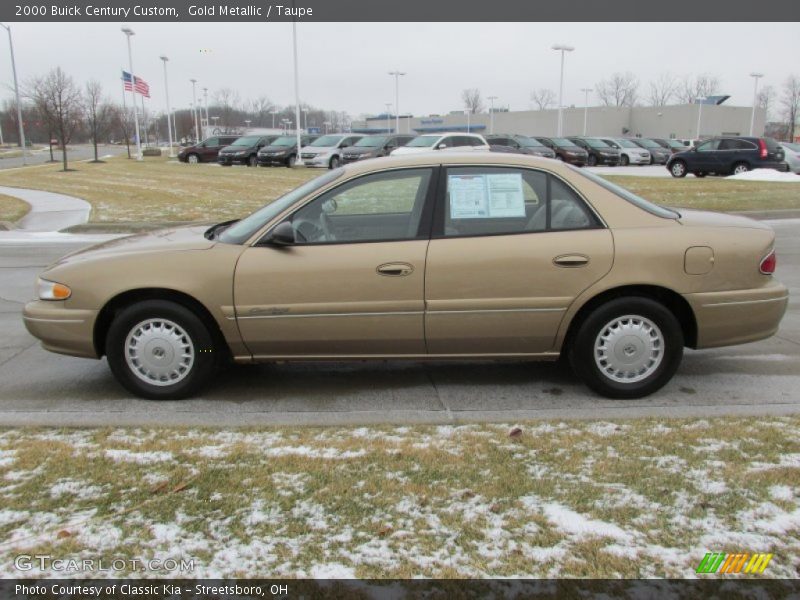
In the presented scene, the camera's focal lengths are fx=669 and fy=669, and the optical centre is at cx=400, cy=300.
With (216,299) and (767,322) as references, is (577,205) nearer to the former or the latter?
(767,322)

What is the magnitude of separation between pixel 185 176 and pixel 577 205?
80.0 feet

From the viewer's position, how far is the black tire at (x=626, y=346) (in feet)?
14.0

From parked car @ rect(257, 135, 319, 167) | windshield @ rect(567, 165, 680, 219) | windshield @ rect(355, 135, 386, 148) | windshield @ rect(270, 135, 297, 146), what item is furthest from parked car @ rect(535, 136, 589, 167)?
windshield @ rect(567, 165, 680, 219)

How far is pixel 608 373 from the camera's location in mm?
4387

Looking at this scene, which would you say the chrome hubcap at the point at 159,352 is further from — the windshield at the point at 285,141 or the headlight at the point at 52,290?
the windshield at the point at 285,141

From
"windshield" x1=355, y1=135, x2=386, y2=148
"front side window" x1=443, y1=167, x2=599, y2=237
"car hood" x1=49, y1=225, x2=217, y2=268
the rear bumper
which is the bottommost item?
the rear bumper

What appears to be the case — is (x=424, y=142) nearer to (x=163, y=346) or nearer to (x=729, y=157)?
(x=729, y=157)

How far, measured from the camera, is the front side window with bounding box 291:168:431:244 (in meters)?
4.33

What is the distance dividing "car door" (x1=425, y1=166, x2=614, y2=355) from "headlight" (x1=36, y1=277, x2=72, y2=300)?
7.70ft

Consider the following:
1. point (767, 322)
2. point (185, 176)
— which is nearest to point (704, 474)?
point (767, 322)

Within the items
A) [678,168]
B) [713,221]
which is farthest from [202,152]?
[713,221]

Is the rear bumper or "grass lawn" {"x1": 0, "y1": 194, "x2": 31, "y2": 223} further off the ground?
the rear bumper

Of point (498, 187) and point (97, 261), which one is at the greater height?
point (498, 187)

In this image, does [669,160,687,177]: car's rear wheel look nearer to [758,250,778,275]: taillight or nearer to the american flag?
Result: [758,250,778,275]: taillight
